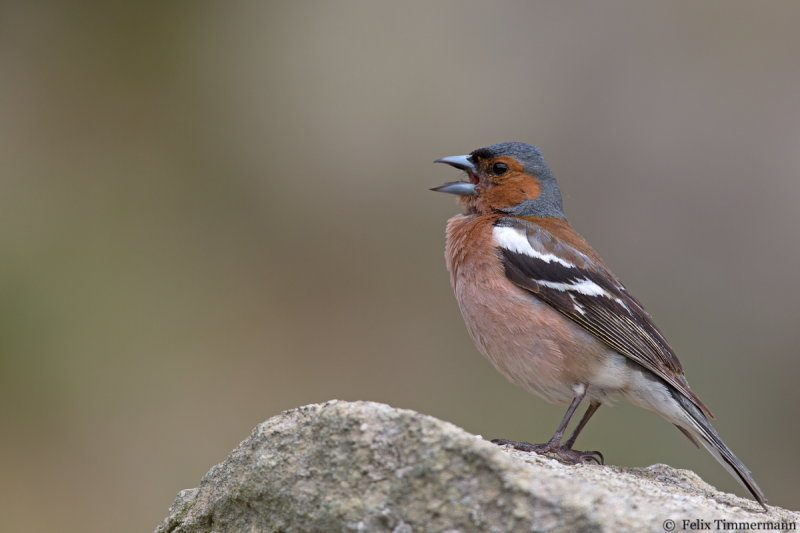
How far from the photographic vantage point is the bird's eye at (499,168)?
6191 millimetres

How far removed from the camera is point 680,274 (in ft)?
34.4

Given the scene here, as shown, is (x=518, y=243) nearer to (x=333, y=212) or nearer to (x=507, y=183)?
(x=507, y=183)

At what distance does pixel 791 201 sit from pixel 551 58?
350cm

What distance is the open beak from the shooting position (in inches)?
244

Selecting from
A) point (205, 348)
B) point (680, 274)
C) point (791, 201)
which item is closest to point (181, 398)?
point (205, 348)

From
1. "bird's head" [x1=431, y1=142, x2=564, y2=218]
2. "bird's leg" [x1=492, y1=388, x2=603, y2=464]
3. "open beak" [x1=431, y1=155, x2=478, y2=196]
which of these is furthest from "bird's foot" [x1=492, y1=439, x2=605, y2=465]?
"open beak" [x1=431, y1=155, x2=478, y2=196]

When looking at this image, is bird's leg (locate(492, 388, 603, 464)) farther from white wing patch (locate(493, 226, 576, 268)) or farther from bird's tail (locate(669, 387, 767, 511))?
white wing patch (locate(493, 226, 576, 268))

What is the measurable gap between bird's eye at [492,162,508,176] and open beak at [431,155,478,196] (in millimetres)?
138

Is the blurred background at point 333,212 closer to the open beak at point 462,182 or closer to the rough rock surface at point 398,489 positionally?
the open beak at point 462,182

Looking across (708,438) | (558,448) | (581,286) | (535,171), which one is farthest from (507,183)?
(708,438)

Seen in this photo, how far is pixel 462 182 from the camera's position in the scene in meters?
6.24

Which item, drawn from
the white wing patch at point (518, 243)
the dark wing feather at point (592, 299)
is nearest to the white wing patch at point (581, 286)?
the dark wing feather at point (592, 299)

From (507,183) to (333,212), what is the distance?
5.04m

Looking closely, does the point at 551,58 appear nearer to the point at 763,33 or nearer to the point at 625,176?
the point at 625,176
